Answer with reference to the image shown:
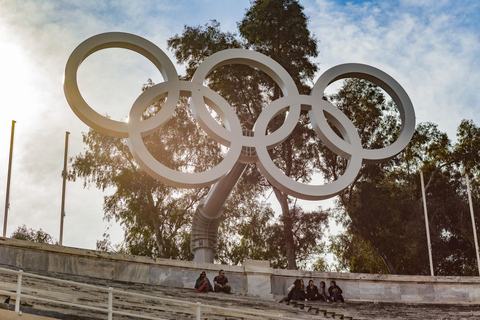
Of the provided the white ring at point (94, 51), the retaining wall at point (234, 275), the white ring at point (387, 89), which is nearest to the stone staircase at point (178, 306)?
the retaining wall at point (234, 275)

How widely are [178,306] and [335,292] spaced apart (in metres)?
A: 6.74

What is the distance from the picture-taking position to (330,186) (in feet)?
63.3

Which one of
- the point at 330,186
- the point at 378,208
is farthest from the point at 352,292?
the point at 378,208

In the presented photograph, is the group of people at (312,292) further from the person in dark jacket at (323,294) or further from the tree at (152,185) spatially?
the tree at (152,185)

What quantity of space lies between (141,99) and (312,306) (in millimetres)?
7204

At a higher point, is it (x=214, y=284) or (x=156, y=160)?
(x=156, y=160)

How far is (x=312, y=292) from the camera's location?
20.5 meters

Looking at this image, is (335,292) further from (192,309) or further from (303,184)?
(192,309)

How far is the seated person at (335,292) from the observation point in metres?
20.9

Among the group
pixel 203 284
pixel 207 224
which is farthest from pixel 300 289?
pixel 207 224

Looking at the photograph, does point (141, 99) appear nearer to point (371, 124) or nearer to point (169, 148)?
point (169, 148)

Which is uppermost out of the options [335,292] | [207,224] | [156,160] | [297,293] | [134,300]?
[156,160]

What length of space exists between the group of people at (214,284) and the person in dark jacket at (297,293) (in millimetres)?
1846

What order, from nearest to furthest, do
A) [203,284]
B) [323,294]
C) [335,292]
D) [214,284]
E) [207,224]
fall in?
[203,284] < [214,284] < [323,294] < [335,292] < [207,224]
